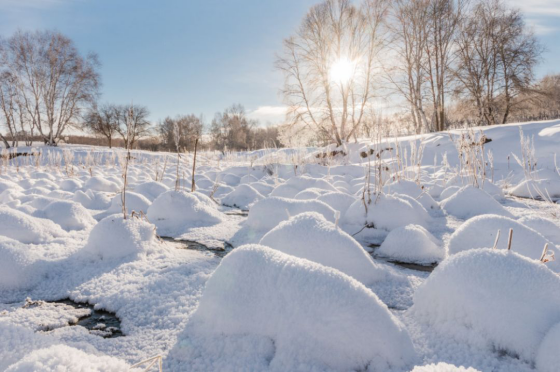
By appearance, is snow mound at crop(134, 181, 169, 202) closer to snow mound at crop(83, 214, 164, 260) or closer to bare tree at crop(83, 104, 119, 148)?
snow mound at crop(83, 214, 164, 260)

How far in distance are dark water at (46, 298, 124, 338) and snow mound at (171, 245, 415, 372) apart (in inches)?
11.2

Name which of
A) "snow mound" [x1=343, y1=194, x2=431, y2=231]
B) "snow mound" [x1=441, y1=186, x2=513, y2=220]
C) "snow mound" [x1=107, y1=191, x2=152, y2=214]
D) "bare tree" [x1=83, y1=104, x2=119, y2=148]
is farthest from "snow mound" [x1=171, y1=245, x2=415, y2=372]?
"bare tree" [x1=83, y1=104, x2=119, y2=148]

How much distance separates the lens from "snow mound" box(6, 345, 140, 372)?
574 millimetres

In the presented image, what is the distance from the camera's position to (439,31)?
1330 cm

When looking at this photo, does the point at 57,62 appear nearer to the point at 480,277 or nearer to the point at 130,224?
the point at 130,224

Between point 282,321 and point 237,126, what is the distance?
41719mm

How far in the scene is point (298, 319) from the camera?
853 mm

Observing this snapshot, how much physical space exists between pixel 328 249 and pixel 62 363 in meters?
1.01

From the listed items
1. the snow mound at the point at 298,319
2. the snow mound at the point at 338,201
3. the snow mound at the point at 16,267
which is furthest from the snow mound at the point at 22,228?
the snow mound at the point at 338,201

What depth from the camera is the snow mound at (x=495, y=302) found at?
0.87 meters

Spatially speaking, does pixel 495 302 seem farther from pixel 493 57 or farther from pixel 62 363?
pixel 493 57

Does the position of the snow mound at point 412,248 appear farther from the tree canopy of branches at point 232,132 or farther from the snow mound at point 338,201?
the tree canopy of branches at point 232,132

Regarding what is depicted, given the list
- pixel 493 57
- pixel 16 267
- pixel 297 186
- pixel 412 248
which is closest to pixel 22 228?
pixel 16 267

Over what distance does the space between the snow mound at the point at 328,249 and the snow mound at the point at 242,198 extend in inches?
83.6
